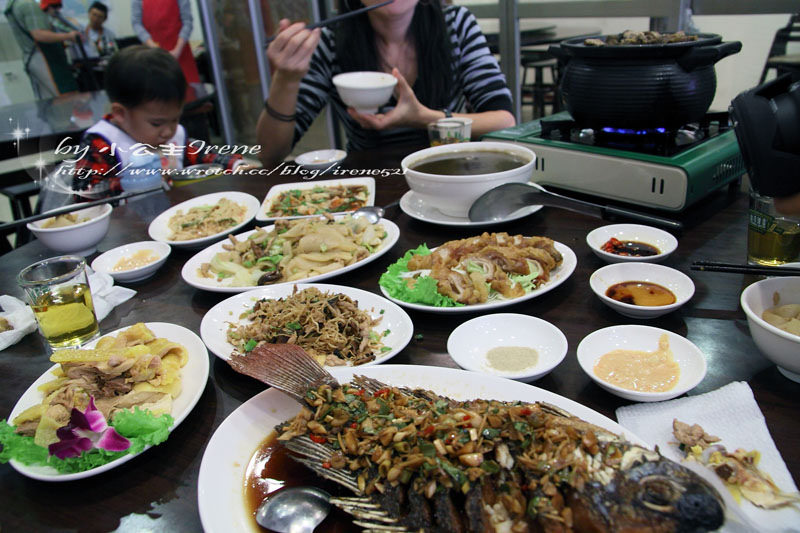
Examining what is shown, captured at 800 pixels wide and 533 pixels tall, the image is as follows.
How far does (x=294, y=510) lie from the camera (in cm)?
95

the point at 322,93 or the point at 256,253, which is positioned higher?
the point at 322,93

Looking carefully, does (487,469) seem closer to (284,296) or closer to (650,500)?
(650,500)

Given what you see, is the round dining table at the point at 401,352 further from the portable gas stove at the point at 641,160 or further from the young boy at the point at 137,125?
the young boy at the point at 137,125

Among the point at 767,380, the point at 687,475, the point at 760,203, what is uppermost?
the point at 760,203

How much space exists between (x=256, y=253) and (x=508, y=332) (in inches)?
41.7

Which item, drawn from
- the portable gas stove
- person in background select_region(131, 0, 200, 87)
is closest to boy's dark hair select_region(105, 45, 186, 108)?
the portable gas stove

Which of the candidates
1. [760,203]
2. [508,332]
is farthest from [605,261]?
[508,332]

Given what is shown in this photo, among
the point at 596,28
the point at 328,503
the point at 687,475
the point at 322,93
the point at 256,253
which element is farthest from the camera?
the point at 596,28

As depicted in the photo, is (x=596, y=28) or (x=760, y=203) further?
(x=596, y=28)

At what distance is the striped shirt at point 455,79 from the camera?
3617 mm

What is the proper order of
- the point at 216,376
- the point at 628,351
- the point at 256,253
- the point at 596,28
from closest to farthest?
the point at 628,351 < the point at 216,376 < the point at 256,253 < the point at 596,28

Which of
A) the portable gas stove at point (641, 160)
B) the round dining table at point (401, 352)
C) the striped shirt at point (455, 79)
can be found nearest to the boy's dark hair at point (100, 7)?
the striped shirt at point (455, 79)

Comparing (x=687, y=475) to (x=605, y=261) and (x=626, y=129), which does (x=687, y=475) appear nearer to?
(x=605, y=261)

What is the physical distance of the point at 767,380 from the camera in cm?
120
